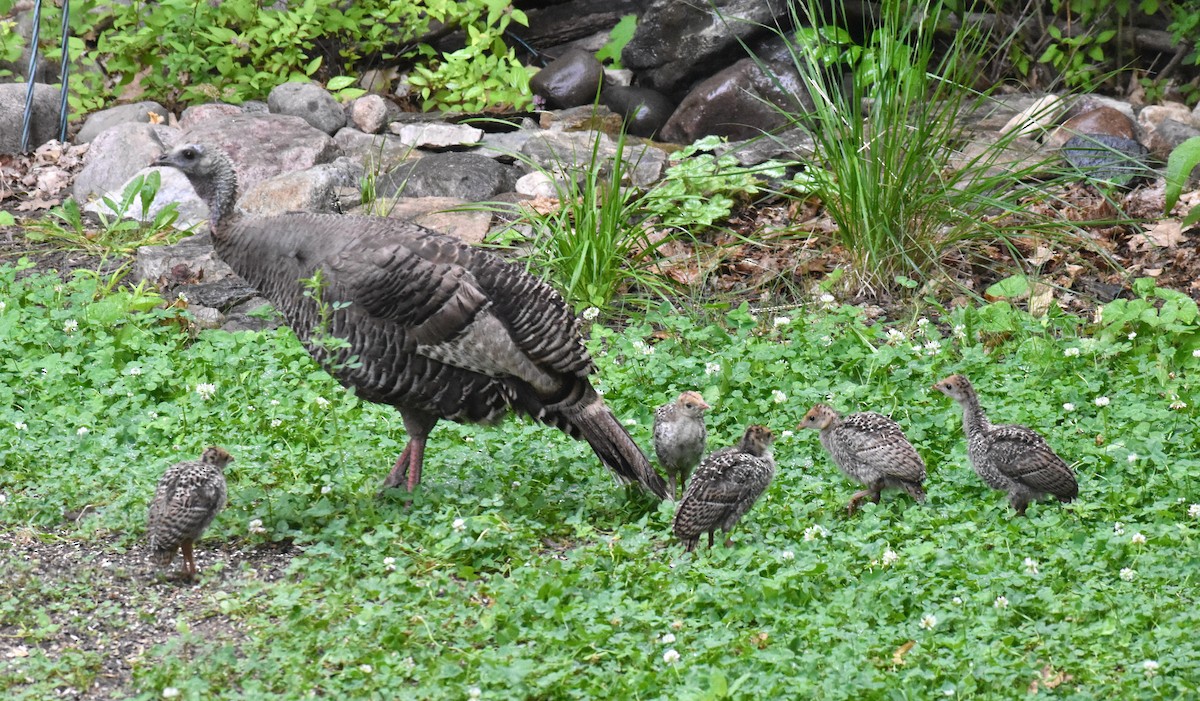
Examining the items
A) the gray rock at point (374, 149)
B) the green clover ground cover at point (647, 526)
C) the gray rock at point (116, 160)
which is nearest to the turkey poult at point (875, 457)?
the green clover ground cover at point (647, 526)

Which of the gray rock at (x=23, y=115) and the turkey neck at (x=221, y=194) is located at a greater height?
the turkey neck at (x=221, y=194)

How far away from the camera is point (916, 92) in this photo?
29.0 feet

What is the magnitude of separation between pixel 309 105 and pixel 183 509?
27.0ft

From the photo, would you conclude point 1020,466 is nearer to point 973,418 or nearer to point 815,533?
point 973,418

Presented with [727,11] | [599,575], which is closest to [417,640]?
[599,575]

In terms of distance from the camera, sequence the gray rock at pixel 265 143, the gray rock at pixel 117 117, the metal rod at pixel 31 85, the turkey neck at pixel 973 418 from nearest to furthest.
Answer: the turkey neck at pixel 973 418 < the gray rock at pixel 265 143 < the metal rod at pixel 31 85 < the gray rock at pixel 117 117

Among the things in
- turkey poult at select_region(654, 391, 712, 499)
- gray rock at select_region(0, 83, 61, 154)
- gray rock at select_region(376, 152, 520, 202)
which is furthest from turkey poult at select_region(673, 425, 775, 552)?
gray rock at select_region(0, 83, 61, 154)

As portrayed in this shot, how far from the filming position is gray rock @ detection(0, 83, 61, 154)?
12070 millimetres

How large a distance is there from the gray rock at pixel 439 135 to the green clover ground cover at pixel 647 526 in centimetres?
418

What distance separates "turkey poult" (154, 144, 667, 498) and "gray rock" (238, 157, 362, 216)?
4.14 m

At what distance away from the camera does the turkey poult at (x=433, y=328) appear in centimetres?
574

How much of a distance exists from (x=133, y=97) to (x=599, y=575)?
986 centimetres

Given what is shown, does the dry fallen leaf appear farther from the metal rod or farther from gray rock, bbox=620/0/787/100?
the metal rod

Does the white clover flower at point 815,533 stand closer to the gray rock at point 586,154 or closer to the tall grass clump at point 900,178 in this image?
the tall grass clump at point 900,178
